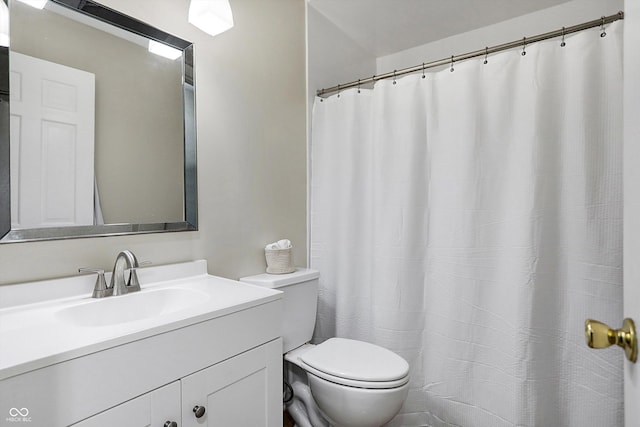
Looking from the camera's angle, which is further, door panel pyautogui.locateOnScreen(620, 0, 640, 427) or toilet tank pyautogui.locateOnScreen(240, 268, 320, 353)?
toilet tank pyautogui.locateOnScreen(240, 268, 320, 353)

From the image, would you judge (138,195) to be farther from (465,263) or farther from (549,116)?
(549,116)

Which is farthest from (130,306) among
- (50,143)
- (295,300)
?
(295,300)

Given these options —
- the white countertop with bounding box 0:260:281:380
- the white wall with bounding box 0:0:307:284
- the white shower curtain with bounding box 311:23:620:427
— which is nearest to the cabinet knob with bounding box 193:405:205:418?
the white countertop with bounding box 0:260:281:380

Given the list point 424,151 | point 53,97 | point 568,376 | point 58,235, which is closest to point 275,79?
point 424,151

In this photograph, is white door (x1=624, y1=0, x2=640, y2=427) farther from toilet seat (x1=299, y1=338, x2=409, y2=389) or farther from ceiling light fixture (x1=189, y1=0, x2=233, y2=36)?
ceiling light fixture (x1=189, y1=0, x2=233, y2=36)

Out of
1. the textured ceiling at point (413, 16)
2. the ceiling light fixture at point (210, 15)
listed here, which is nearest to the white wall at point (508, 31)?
the textured ceiling at point (413, 16)

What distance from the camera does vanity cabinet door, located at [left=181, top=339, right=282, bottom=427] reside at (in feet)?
3.12

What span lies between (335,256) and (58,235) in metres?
1.27

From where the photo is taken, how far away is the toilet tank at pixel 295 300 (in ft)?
5.26

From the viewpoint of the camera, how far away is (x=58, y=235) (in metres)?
1.10

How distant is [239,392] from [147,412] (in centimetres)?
29

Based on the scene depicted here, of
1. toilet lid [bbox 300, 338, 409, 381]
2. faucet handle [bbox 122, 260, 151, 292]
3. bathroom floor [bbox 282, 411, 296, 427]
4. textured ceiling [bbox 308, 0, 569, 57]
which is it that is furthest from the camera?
textured ceiling [bbox 308, 0, 569, 57]

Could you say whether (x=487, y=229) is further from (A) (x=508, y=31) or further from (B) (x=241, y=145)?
(A) (x=508, y=31)

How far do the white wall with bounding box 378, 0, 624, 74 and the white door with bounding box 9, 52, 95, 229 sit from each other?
5.33 ft
